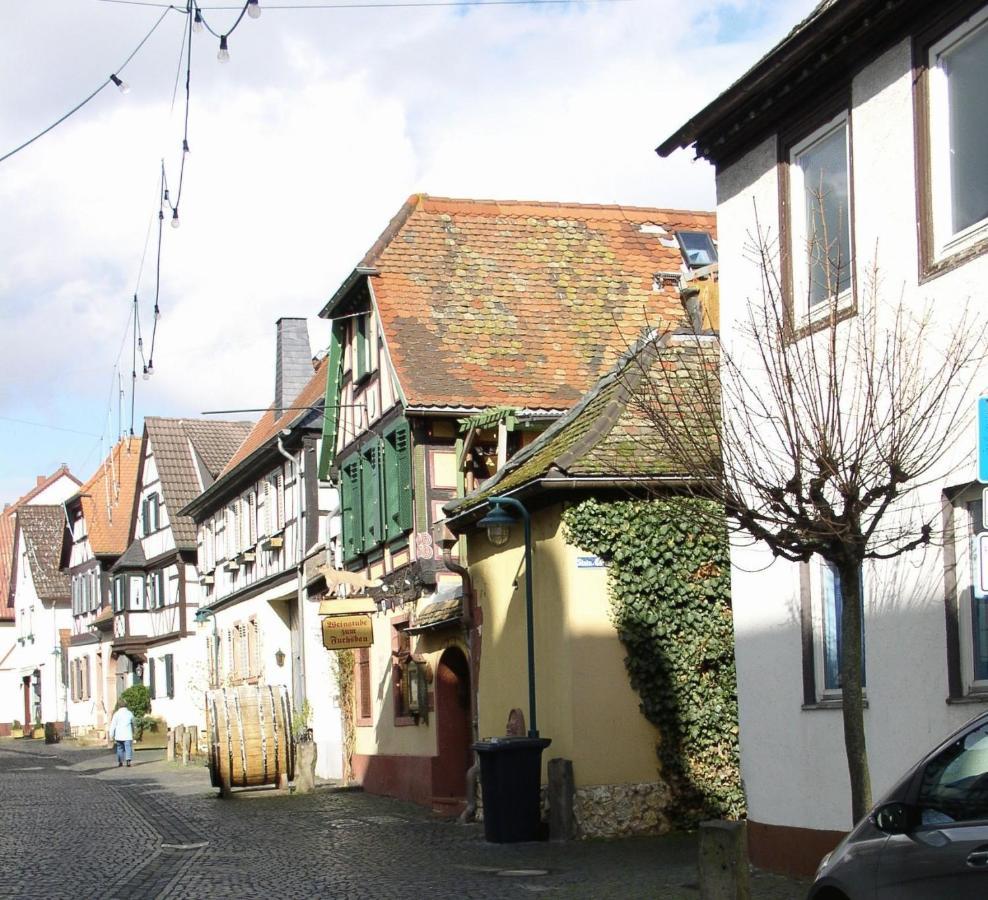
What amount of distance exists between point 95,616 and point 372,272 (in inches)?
1629

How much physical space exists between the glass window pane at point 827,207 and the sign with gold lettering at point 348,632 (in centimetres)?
1434

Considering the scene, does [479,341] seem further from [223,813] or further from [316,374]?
[316,374]

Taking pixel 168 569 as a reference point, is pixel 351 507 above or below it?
above

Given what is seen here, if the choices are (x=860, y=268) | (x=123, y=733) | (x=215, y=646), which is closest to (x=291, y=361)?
(x=215, y=646)

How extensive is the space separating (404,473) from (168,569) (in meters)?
28.0

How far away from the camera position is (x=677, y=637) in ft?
58.7

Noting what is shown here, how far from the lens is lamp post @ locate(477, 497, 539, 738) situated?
18031 mm

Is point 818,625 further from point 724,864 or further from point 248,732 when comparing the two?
point 248,732

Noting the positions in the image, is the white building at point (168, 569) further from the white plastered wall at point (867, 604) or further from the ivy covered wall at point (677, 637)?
the white plastered wall at point (867, 604)

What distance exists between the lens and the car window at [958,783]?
6.73 metres

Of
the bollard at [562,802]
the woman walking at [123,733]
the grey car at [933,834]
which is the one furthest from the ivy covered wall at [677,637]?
the woman walking at [123,733]

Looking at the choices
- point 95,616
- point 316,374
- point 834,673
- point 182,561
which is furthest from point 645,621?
point 95,616

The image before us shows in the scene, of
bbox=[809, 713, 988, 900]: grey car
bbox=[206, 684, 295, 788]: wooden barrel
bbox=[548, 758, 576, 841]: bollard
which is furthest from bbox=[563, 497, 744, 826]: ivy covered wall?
bbox=[809, 713, 988, 900]: grey car

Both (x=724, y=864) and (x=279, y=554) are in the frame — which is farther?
(x=279, y=554)
